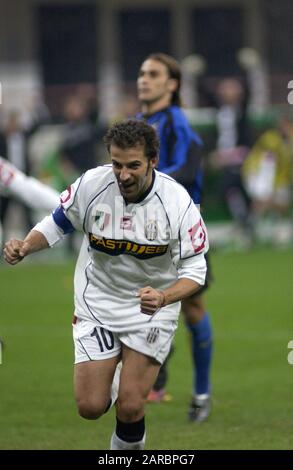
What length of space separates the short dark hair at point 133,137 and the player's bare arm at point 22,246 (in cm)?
67

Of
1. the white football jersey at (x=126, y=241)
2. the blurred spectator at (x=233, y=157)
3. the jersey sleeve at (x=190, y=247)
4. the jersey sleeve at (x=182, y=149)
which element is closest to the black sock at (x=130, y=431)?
the white football jersey at (x=126, y=241)

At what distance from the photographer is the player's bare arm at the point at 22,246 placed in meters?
6.71

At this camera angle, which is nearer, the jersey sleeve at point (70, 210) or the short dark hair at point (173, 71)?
the jersey sleeve at point (70, 210)

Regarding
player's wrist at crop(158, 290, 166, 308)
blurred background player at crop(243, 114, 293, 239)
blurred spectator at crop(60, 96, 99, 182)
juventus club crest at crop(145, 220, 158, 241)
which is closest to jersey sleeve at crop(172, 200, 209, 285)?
juventus club crest at crop(145, 220, 158, 241)

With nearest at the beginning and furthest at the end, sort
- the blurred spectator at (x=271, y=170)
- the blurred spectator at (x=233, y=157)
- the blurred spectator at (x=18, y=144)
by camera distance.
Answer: the blurred spectator at (x=18, y=144), the blurred spectator at (x=233, y=157), the blurred spectator at (x=271, y=170)

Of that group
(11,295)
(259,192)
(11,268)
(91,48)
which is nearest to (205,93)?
(259,192)

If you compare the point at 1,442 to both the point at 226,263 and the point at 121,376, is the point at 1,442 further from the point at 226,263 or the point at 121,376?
the point at 226,263

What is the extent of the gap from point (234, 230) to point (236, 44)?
16.8 metres

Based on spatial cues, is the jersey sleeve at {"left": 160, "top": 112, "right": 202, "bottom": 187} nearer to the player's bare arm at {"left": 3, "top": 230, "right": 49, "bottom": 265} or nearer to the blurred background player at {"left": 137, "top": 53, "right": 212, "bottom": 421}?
the blurred background player at {"left": 137, "top": 53, "right": 212, "bottom": 421}

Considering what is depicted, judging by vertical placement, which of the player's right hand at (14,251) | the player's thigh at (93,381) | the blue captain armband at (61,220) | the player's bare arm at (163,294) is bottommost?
the player's thigh at (93,381)

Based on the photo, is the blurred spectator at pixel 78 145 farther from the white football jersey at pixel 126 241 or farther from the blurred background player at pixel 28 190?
the white football jersey at pixel 126 241

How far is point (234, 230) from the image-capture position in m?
20.6

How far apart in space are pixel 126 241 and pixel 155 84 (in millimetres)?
2251

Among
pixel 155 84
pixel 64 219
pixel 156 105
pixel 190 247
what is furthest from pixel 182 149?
pixel 190 247
